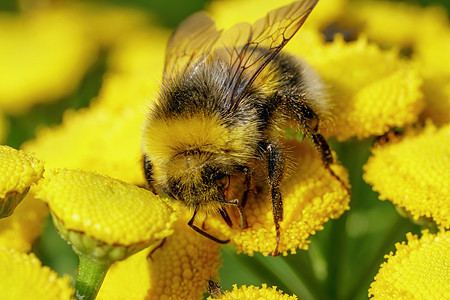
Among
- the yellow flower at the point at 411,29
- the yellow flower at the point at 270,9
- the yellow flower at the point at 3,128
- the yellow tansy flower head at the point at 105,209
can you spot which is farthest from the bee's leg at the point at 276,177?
the yellow flower at the point at 3,128

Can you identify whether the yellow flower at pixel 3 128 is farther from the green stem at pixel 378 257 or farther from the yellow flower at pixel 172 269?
the green stem at pixel 378 257

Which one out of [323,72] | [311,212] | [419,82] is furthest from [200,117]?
[419,82]

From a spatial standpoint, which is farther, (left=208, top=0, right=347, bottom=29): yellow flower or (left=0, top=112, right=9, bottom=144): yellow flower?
(left=0, top=112, right=9, bottom=144): yellow flower

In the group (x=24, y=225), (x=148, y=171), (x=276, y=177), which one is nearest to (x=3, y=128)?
(x=24, y=225)

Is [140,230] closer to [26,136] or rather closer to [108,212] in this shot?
[108,212]

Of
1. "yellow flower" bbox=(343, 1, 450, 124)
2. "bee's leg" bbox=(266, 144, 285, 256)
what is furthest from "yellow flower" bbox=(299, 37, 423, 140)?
"yellow flower" bbox=(343, 1, 450, 124)

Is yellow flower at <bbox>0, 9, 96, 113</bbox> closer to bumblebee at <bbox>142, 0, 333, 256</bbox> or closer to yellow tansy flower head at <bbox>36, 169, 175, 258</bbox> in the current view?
bumblebee at <bbox>142, 0, 333, 256</bbox>
